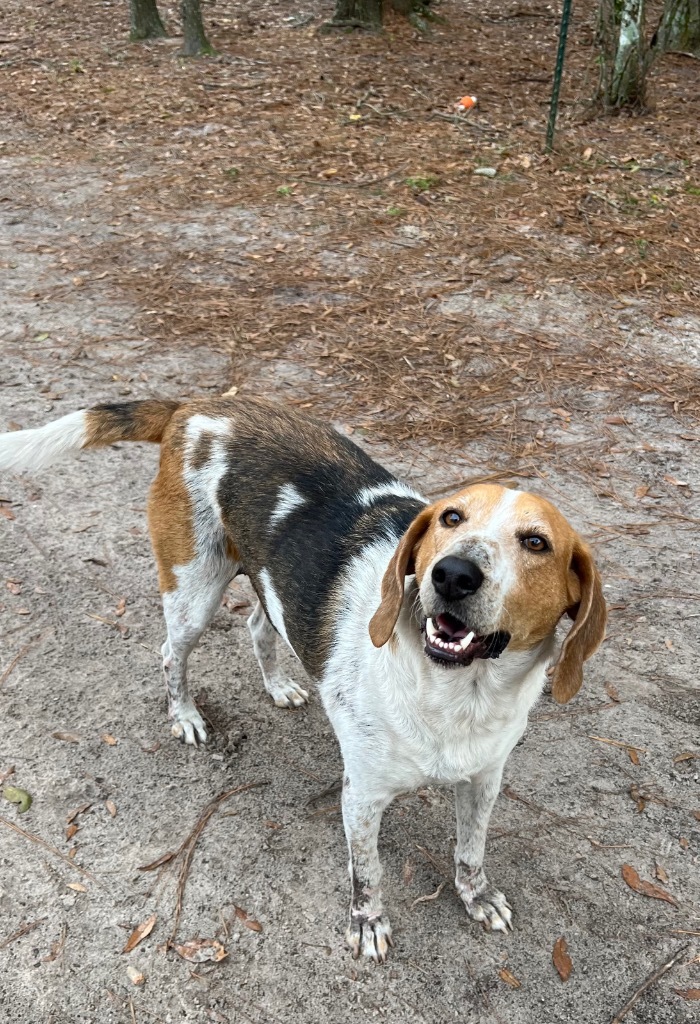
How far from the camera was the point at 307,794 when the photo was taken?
3758 mm

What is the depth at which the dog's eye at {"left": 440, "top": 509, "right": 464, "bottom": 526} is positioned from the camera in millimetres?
2527

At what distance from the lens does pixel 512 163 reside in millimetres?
9875

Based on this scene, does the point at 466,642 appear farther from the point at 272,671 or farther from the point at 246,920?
the point at 272,671

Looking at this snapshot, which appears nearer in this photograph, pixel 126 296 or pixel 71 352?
pixel 71 352

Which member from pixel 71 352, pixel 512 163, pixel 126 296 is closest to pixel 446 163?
pixel 512 163

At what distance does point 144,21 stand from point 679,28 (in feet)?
28.1

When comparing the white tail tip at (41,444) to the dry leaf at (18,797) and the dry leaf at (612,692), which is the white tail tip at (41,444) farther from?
the dry leaf at (612,692)

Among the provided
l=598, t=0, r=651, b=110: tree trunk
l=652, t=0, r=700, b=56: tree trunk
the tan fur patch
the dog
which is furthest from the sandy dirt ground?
l=652, t=0, r=700, b=56: tree trunk

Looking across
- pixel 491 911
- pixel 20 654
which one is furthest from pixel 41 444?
pixel 491 911

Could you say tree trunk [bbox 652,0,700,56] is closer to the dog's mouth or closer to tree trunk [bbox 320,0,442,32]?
tree trunk [bbox 320,0,442,32]

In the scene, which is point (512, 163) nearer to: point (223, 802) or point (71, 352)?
point (71, 352)

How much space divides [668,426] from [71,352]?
464 cm

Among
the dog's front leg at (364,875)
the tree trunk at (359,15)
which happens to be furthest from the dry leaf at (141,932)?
the tree trunk at (359,15)

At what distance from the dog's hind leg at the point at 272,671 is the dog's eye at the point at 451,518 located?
1704 mm
